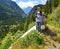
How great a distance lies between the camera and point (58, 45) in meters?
16.9

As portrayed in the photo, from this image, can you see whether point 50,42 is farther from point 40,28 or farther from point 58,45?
point 40,28

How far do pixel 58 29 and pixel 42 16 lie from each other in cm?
179

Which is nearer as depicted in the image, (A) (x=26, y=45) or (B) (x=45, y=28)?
(A) (x=26, y=45)

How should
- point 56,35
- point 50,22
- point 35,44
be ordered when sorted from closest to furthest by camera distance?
point 35,44 < point 56,35 < point 50,22

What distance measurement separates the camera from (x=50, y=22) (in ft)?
73.2

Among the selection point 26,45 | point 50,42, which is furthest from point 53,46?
point 26,45

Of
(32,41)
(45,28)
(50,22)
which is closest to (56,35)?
(45,28)

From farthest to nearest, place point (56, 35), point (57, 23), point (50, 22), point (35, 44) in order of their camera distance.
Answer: point (50, 22) < point (57, 23) < point (56, 35) < point (35, 44)

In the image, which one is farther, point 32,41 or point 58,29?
point 58,29

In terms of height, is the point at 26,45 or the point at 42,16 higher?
the point at 42,16

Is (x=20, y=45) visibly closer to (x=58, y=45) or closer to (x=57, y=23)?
(x=58, y=45)

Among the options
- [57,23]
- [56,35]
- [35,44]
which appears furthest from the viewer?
[57,23]

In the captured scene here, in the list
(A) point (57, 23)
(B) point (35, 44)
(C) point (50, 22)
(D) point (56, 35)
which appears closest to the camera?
(B) point (35, 44)

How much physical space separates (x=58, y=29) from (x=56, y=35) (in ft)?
4.00
